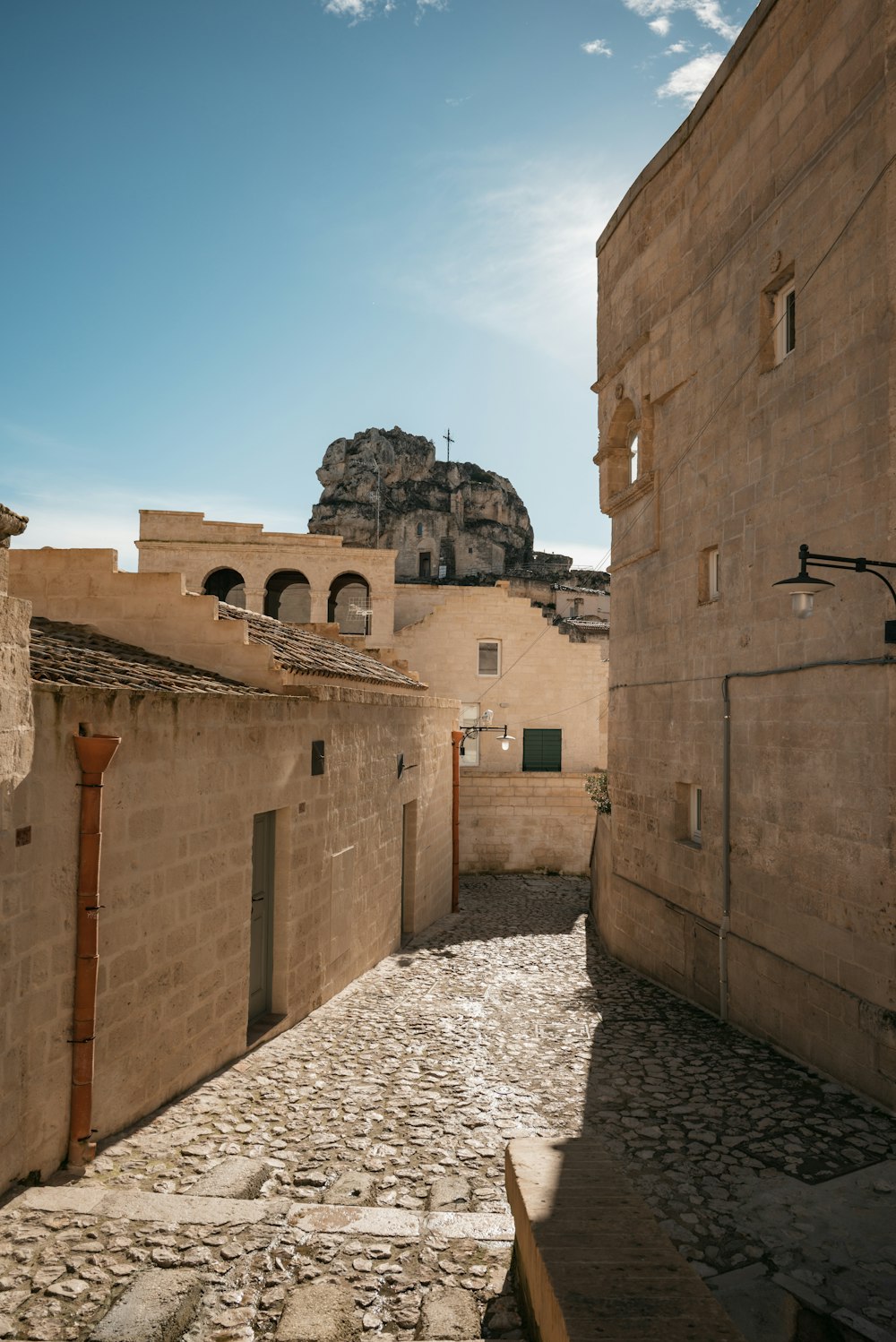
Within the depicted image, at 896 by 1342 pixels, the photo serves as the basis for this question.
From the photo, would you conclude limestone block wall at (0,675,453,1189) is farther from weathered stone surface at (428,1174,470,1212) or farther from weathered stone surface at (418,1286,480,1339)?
weathered stone surface at (418,1286,480,1339)

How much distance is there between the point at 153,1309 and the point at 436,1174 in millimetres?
2141

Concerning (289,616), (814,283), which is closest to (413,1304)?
(814,283)

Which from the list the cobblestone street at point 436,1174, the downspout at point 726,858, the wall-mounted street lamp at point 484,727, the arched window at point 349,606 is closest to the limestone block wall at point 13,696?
the cobblestone street at point 436,1174

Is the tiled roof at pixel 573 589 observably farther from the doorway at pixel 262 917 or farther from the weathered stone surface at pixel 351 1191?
the weathered stone surface at pixel 351 1191

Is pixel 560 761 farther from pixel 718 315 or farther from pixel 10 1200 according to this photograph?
pixel 10 1200

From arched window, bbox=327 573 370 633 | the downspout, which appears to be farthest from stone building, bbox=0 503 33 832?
arched window, bbox=327 573 370 633

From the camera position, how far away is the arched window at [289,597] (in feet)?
90.7

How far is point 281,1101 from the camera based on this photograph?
6.56 meters

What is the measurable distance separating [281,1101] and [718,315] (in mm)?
9318

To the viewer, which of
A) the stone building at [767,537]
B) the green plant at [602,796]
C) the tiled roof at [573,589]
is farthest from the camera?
the tiled roof at [573,589]

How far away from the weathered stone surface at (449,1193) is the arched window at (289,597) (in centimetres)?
2249

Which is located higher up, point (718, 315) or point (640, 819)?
point (718, 315)

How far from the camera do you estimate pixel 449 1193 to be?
511 centimetres

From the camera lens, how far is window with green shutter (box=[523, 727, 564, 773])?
82.3ft
